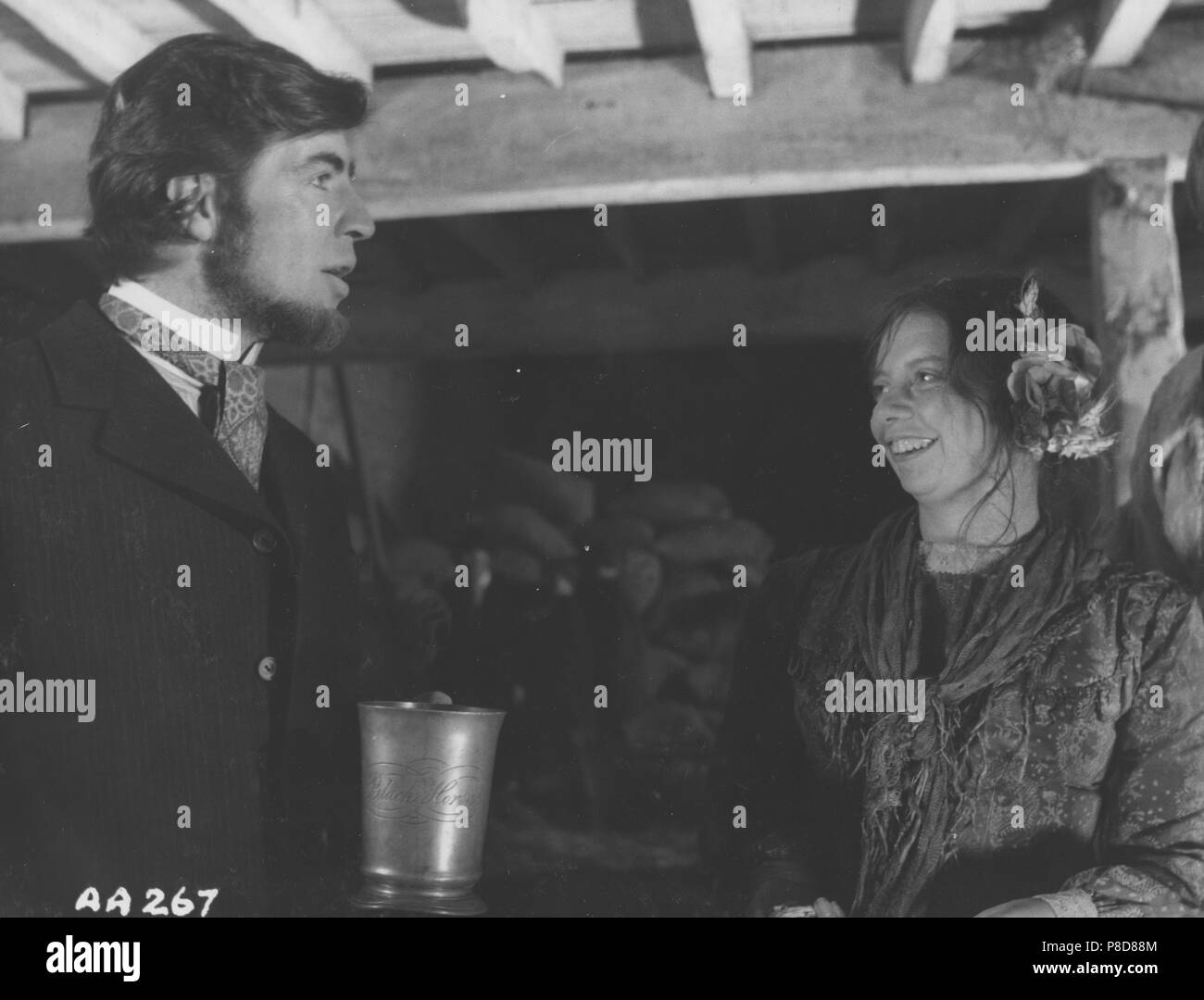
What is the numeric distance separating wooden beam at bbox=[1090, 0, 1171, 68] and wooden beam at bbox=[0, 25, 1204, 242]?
56 mm

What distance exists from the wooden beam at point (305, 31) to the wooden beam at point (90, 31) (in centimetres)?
22

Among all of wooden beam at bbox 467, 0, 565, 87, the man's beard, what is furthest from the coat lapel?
wooden beam at bbox 467, 0, 565, 87

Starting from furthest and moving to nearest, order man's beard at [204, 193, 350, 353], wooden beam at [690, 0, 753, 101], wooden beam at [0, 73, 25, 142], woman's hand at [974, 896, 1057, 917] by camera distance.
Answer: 1. wooden beam at [0, 73, 25, 142]
2. man's beard at [204, 193, 350, 353]
3. wooden beam at [690, 0, 753, 101]
4. woman's hand at [974, 896, 1057, 917]

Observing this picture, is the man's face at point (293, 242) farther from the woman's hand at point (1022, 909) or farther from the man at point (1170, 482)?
the woman's hand at point (1022, 909)

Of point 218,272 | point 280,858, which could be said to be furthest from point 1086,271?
point 280,858

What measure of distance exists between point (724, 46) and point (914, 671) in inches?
51.4

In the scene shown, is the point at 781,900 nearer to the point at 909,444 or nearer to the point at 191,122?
the point at 909,444

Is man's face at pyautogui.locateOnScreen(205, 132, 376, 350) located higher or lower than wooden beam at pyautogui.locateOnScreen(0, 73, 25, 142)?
lower

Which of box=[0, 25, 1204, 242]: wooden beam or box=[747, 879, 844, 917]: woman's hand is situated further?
box=[0, 25, 1204, 242]: wooden beam

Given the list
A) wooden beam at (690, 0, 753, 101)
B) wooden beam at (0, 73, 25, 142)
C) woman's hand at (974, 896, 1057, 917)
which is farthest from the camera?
wooden beam at (0, 73, 25, 142)

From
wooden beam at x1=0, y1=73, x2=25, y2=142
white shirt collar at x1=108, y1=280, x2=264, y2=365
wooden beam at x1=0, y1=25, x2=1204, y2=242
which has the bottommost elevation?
white shirt collar at x1=108, y1=280, x2=264, y2=365

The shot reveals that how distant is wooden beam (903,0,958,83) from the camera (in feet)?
9.66

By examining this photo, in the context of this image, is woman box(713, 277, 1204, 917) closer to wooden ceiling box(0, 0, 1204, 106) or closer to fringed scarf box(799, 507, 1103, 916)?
fringed scarf box(799, 507, 1103, 916)

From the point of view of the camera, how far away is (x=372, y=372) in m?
3.13
